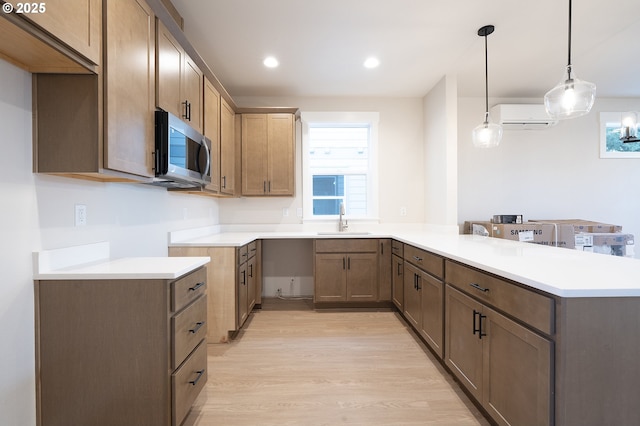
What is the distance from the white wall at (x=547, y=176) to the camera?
13.5ft

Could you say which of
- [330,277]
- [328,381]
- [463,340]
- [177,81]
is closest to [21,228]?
[177,81]

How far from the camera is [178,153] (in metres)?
1.94

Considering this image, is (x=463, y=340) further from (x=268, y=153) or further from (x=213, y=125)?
(x=268, y=153)

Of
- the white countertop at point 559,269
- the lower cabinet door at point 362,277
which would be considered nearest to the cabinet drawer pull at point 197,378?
the white countertop at point 559,269

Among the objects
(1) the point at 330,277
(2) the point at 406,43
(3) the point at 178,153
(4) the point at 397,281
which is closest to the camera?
(3) the point at 178,153

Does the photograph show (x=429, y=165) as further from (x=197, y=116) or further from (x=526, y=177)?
(x=197, y=116)

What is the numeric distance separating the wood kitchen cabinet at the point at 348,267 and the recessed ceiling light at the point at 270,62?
1993 millimetres

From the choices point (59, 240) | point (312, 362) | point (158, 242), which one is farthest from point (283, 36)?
point (312, 362)

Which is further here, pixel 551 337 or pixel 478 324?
pixel 478 324

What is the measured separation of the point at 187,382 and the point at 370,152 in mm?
3380

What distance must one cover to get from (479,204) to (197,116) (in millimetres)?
3684

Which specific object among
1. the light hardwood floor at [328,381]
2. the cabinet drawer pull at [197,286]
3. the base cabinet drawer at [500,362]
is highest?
the cabinet drawer pull at [197,286]

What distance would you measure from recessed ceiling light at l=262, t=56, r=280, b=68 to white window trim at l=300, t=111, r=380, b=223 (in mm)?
882

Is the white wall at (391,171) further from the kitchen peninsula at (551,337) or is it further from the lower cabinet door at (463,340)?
the kitchen peninsula at (551,337)
